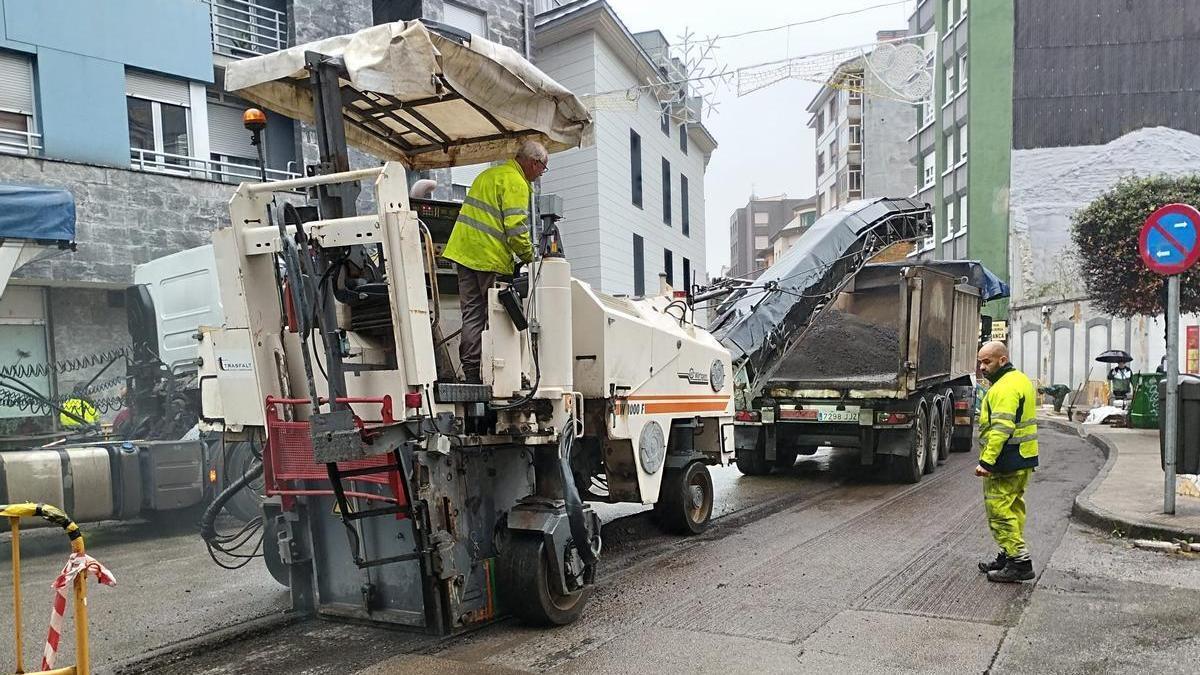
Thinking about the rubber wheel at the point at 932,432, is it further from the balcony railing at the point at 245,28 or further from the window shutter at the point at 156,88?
the window shutter at the point at 156,88

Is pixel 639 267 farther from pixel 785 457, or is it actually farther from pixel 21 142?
pixel 21 142

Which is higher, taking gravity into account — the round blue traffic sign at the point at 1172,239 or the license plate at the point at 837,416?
the round blue traffic sign at the point at 1172,239

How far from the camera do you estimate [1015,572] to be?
601cm

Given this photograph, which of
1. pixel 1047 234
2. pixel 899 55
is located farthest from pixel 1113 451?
pixel 1047 234

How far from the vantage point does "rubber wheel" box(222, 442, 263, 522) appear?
7363 mm

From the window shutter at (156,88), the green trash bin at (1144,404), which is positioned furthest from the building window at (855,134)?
the window shutter at (156,88)

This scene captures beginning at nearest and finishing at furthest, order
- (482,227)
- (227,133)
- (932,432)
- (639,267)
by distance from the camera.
A: 1. (482,227)
2. (932,432)
3. (227,133)
4. (639,267)

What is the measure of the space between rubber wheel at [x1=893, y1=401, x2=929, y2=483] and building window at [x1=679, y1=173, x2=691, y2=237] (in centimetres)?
1695

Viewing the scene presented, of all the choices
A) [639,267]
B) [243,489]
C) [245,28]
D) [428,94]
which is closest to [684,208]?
[639,267]

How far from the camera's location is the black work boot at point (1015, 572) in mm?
6008

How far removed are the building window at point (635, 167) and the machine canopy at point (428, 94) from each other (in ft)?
51.9

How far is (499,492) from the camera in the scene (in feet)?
17.1

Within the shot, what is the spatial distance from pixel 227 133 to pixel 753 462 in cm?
994

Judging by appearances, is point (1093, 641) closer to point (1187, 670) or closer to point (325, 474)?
point (1187, 670)
